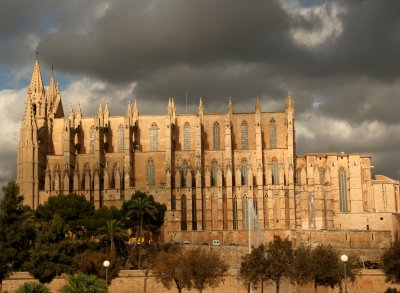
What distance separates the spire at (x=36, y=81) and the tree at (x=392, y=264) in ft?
181

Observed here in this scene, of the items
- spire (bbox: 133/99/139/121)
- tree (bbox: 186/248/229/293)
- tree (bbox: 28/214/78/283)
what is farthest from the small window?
tree (bbox: 28/214/78/283)

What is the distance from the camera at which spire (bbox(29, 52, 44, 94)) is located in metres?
92.0

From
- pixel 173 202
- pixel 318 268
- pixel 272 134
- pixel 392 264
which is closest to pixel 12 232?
pixel 318 268

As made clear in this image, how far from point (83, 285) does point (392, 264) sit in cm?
2075

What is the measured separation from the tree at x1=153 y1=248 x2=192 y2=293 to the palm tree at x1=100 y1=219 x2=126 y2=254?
6.66 meters

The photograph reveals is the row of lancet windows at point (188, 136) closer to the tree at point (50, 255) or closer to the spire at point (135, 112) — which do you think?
the spire at point (135, 112)

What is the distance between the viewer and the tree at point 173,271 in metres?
50.5

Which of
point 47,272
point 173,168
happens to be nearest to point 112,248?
point 47,272

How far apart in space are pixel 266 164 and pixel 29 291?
46.8 meters

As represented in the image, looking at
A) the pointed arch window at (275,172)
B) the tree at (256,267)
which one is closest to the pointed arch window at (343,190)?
the pointed arch window at (275,172)

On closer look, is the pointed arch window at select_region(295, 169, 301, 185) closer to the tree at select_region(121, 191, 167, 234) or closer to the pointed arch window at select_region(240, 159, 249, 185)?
the pointed arch window at select_region(240, 159, 249, 185)

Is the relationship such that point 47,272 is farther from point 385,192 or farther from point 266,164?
point 385,192

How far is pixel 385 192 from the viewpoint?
272ft

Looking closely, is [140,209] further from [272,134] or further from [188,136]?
[272,134]
